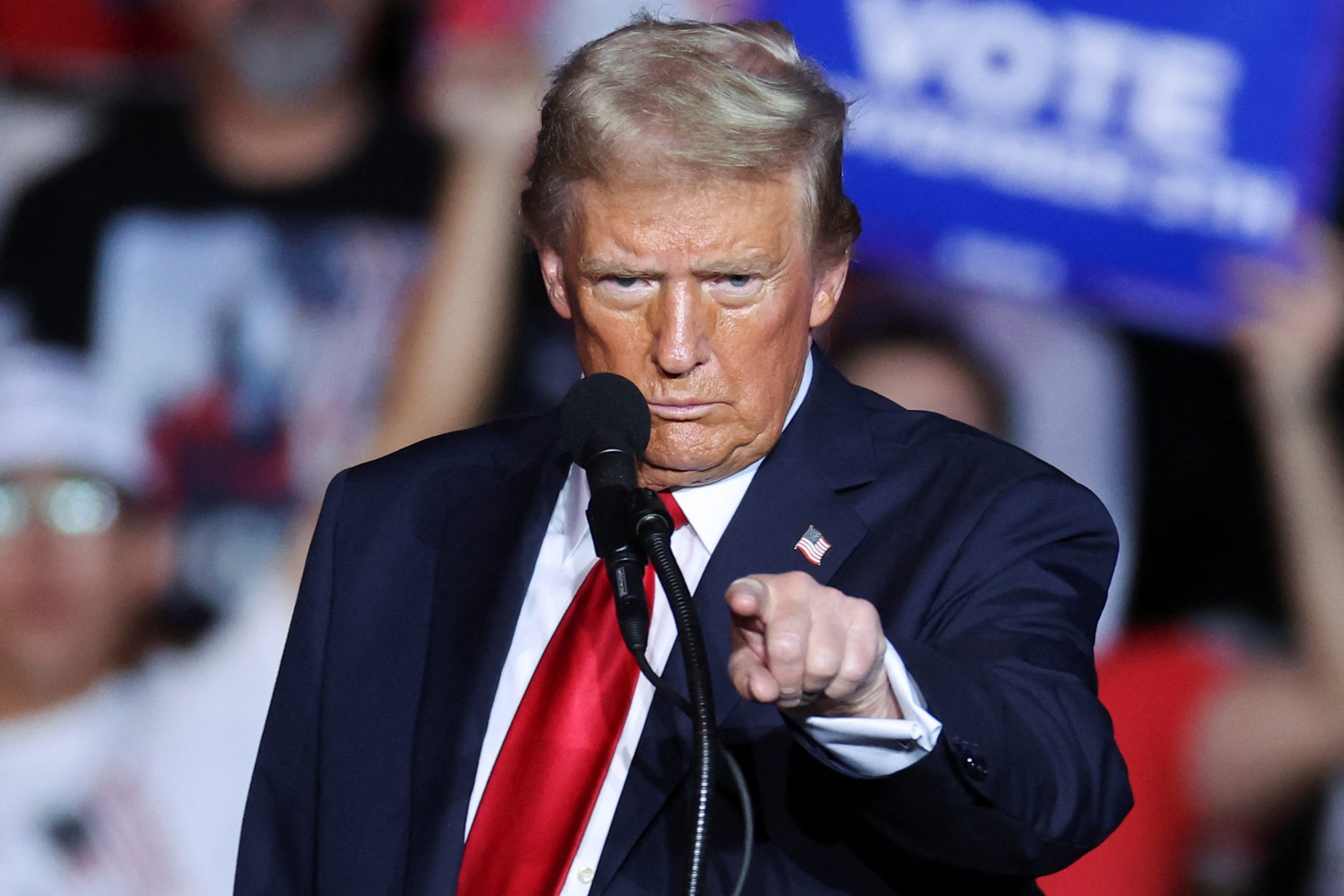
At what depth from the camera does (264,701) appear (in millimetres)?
3945

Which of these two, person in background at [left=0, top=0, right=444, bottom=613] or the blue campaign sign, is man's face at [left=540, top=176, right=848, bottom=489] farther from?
person in background at [left=0, top=0, right=444, bottom=613]

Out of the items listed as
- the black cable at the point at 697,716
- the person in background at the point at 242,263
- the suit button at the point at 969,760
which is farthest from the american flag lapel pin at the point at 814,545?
the person in background at the point at 242,263

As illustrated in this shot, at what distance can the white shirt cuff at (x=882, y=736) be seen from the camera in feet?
3.88

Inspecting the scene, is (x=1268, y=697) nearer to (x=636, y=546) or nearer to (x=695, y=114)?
(x=695, y=114)

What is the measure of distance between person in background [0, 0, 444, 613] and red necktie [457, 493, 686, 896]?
2391 millimetres

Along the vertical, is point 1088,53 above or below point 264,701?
above

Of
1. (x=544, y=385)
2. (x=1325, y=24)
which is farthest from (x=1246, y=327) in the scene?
(x=544, y=385)

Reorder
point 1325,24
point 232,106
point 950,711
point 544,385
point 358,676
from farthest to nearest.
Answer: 1. point 232,106
2. point 544,385
3. point 1325,24
4. point 358,676
5. point 950,711

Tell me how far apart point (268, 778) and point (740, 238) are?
0.84 meters

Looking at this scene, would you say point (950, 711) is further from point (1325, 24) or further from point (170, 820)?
point (170, 820)

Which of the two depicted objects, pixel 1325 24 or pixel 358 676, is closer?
pixel 358 676

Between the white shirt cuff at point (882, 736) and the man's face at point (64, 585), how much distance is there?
3.13 meters

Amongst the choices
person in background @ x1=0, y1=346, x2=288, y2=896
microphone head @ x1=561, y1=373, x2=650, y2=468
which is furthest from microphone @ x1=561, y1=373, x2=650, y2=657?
person in background @ x1=0, y1=346, x2=288, y2=896

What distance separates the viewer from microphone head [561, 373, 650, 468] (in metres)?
1.27
